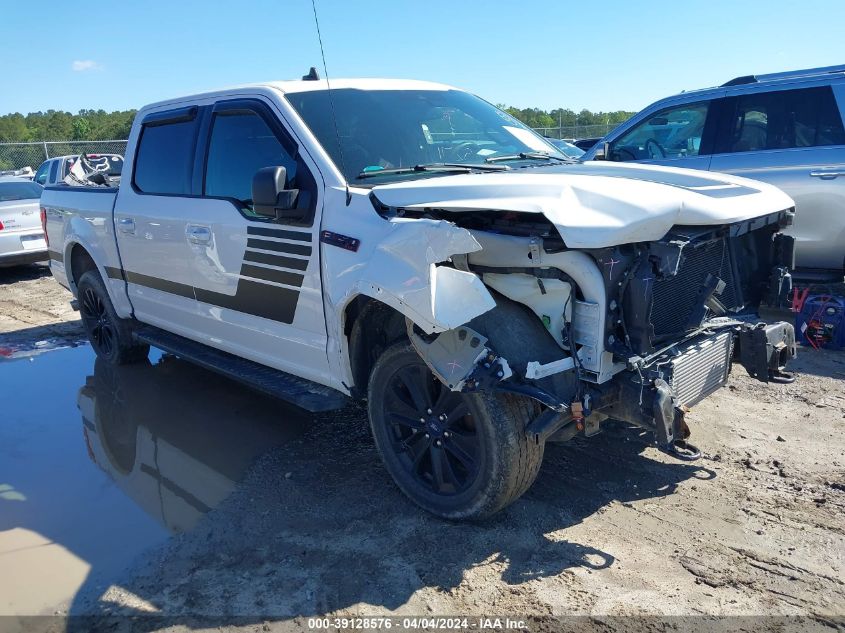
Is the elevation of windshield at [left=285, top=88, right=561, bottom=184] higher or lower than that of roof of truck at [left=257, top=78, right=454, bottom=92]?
lower

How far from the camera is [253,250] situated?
168 inches

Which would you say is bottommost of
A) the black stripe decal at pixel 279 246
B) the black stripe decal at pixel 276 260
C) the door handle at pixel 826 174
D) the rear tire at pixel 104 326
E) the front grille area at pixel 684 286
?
the rear tire at pixel 104 326

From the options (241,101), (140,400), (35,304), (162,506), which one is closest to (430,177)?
(241,101)

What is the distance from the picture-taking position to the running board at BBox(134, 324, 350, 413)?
4.01m

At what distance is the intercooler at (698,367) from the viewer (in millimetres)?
3168

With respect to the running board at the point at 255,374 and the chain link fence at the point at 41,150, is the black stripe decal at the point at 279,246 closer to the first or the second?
the running board at the point at 255,374

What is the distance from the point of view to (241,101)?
14.8 ft

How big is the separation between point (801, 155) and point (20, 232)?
36.2ft

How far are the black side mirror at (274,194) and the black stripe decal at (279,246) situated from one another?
17 centimetres

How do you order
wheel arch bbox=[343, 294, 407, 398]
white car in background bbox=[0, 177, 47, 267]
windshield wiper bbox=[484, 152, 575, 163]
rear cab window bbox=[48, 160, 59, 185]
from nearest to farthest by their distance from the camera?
wheel arch bbox=[343, 294, 407, 398] → windshield wiper bbox=[484, 152, 575, 163] → white car in background bbox=[0, 177, 47, 267] → rear cab window bbox=[48, 160, 59, 185]

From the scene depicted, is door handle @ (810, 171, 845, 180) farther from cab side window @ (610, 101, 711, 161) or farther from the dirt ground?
Answer: the dirt ground

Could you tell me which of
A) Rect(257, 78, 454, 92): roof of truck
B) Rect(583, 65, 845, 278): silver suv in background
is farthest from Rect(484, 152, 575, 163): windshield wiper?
A: Rect(583, 65, 845, 278): silver suv in background

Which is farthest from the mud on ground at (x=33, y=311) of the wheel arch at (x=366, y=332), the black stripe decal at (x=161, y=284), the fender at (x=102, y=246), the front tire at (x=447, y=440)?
the front tire at (x=447, y=440)

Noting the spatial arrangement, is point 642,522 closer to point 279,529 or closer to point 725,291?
point 725,291
